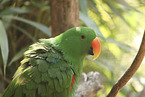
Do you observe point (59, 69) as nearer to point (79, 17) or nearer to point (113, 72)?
point (79, 17)

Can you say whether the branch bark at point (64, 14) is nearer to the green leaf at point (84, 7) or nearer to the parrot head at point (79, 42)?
the green leaf at point (84, 7)

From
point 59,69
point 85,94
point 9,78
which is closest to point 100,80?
point 85,94

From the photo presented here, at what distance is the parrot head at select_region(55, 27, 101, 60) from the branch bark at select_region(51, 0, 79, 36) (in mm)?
371

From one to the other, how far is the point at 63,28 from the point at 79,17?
7.7 inches

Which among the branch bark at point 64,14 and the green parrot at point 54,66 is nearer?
the green parrot at point 54,66

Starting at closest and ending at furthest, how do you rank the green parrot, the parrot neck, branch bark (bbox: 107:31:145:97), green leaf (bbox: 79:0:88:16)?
branch bark (bbox: 107:31:145:97), the green parrot, the parrot neck, green leaf (bbox: 79:0:88:16)

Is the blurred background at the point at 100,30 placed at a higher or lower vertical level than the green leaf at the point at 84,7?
lower

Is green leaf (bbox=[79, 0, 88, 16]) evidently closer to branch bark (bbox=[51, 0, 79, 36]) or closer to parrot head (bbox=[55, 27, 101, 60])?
branch bark (bbox=[51, 0, 79, 36])

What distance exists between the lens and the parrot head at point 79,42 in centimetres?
90

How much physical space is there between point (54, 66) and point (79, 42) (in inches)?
7.0

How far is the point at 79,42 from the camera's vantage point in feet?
2.98

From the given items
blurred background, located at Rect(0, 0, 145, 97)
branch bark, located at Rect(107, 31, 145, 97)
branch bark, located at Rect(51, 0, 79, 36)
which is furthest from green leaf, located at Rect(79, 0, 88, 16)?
branch bark, located at Rect(107, 31, 145, 97)

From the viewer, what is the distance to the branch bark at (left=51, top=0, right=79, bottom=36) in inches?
48.9

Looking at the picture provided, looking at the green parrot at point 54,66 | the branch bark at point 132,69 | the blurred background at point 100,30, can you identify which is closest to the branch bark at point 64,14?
the blurred background at point 100,30
